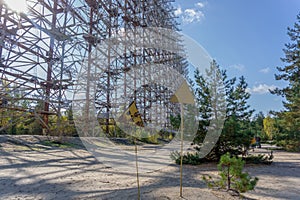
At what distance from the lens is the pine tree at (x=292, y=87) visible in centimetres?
852

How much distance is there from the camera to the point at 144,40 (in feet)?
48.2

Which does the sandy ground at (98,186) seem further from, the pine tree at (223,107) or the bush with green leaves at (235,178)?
the pine tree at (223,107)

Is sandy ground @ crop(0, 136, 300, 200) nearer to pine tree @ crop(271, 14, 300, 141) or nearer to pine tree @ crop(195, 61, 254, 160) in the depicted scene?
pine tree @ crop(195, 61, 254, 160)

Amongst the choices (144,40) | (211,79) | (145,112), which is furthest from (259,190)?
(144,40)

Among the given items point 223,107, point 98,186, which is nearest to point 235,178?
point 98,186

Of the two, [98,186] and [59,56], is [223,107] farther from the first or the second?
[59,56]

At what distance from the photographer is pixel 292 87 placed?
31.7 ft

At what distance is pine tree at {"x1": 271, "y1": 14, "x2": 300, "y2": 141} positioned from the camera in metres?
8.52

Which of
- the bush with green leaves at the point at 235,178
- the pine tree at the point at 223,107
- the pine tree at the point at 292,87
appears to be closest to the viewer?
the bush with green leaves at the point at 235,178

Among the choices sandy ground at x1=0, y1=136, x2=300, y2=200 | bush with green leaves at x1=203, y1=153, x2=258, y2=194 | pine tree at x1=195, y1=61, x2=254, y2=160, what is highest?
pine tree at x1=195, y1=61, x2=254, y2=160

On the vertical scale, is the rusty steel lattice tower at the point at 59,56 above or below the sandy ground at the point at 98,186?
above

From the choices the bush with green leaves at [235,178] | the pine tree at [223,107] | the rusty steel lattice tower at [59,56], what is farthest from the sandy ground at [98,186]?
the rusty steel lattice tower at [59,56]

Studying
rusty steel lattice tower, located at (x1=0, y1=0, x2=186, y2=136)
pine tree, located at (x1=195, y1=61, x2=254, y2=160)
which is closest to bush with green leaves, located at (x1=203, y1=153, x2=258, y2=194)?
pine tree, located at (x1=195, y1=61, x2=254, y2=160)

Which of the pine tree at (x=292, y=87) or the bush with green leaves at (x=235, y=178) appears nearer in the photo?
the bush with green leaves at (x=235, y=178)
